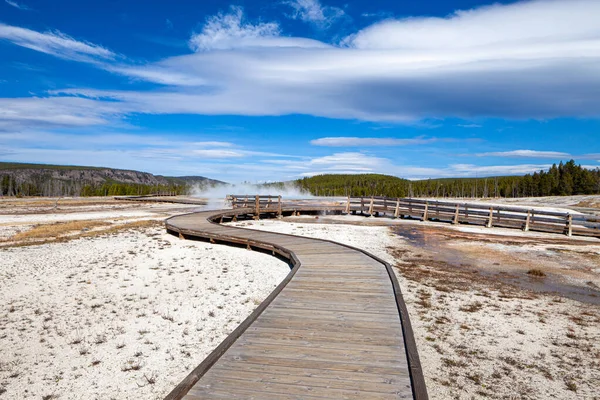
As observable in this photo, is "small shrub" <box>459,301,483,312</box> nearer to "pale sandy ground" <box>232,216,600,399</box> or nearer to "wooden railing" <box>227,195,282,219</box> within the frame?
"pale sandy ground" <box>232,216,600,399</box>

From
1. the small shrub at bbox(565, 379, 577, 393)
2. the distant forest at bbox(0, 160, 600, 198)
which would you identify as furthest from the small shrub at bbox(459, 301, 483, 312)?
the distant forest at bbox(0, 160, 600, 198)

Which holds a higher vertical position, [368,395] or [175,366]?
[368,395]

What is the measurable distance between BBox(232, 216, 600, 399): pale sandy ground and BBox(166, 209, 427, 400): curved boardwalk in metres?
0.97

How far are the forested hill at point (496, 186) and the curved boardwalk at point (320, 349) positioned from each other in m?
105

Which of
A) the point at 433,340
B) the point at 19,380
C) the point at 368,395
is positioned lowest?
the point at 19,380

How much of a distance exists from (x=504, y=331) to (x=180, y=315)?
712cm

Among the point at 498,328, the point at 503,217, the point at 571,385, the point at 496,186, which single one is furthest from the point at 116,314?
the point at 496,186

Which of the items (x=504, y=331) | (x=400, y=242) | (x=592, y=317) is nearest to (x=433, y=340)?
(x=504, y=331)

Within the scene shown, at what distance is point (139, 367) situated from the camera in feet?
19.8

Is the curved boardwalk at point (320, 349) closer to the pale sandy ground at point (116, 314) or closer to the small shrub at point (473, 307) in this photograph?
the pale sandy ground at point (116, 314)

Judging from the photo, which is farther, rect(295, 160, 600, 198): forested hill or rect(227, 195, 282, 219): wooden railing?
rect(295, 160, 600, 198): forested hill

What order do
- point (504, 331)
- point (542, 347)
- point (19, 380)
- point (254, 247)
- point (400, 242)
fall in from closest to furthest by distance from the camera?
point (19, 380), point (542, 347), point (504, 331), point (254, 247), point (400, 242)

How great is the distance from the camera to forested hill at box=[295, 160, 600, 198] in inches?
3588

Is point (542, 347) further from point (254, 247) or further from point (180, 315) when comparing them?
point (254, 247)
